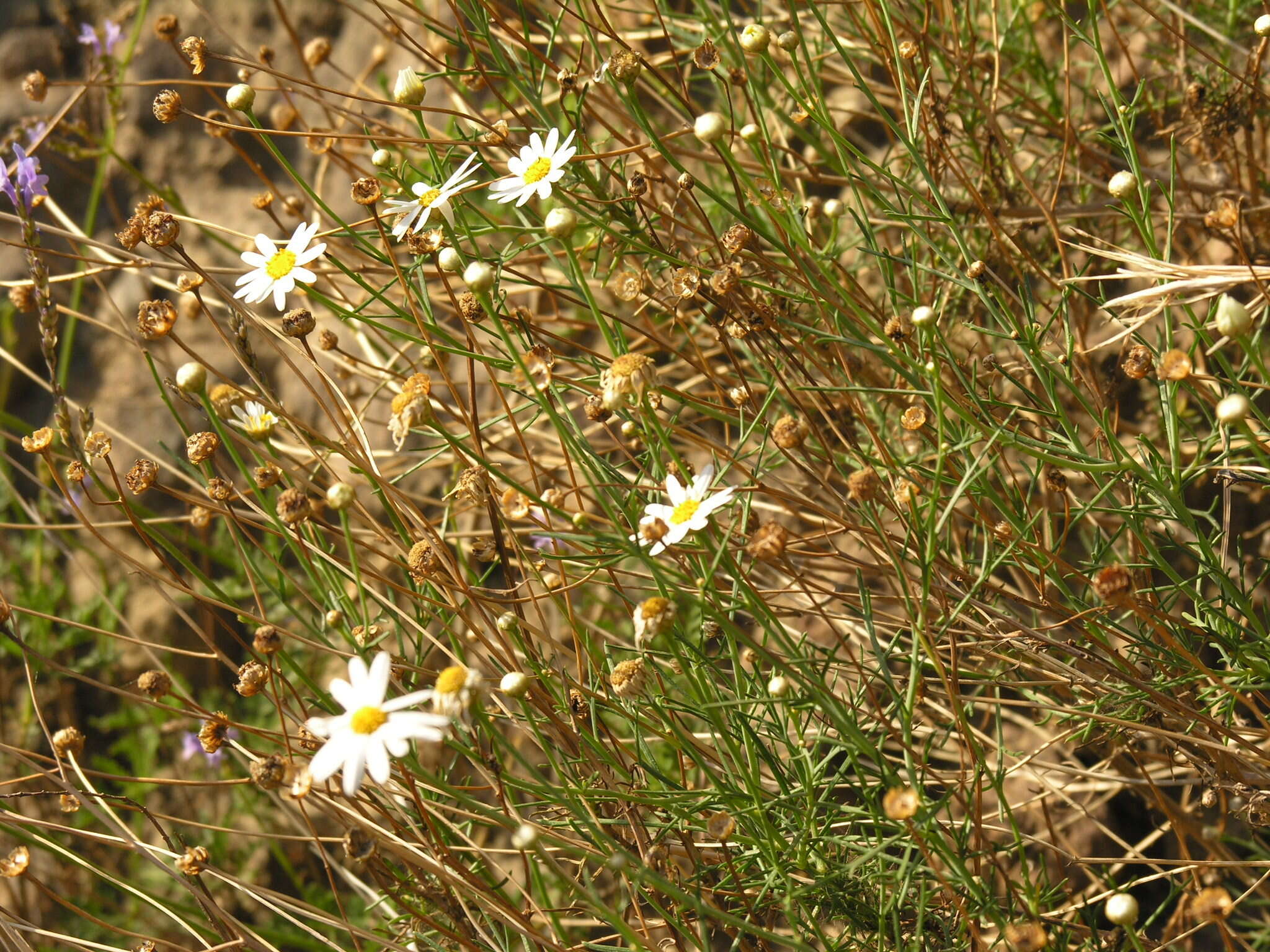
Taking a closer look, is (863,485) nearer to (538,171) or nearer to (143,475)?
(538,171)

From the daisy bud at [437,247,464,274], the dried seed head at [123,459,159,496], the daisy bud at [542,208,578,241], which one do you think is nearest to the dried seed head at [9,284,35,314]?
the dried seed head at [123,459,159,496]

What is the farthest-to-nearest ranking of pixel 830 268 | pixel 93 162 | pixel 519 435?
pixel 93 162 → pixel 830 268 → pixel 519 435

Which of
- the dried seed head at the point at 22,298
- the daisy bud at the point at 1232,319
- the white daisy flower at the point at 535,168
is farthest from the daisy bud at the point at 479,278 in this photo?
the dried seed head at the point at 22,298

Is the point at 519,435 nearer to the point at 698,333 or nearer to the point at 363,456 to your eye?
the point at 363,456

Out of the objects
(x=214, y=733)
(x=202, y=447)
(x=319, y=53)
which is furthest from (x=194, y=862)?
(x=319, y=53)

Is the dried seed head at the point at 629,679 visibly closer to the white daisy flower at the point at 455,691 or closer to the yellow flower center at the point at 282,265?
the white daisy flower at the point at 455,691

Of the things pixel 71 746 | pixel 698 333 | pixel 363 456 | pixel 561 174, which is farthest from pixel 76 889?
pixel 561 174
